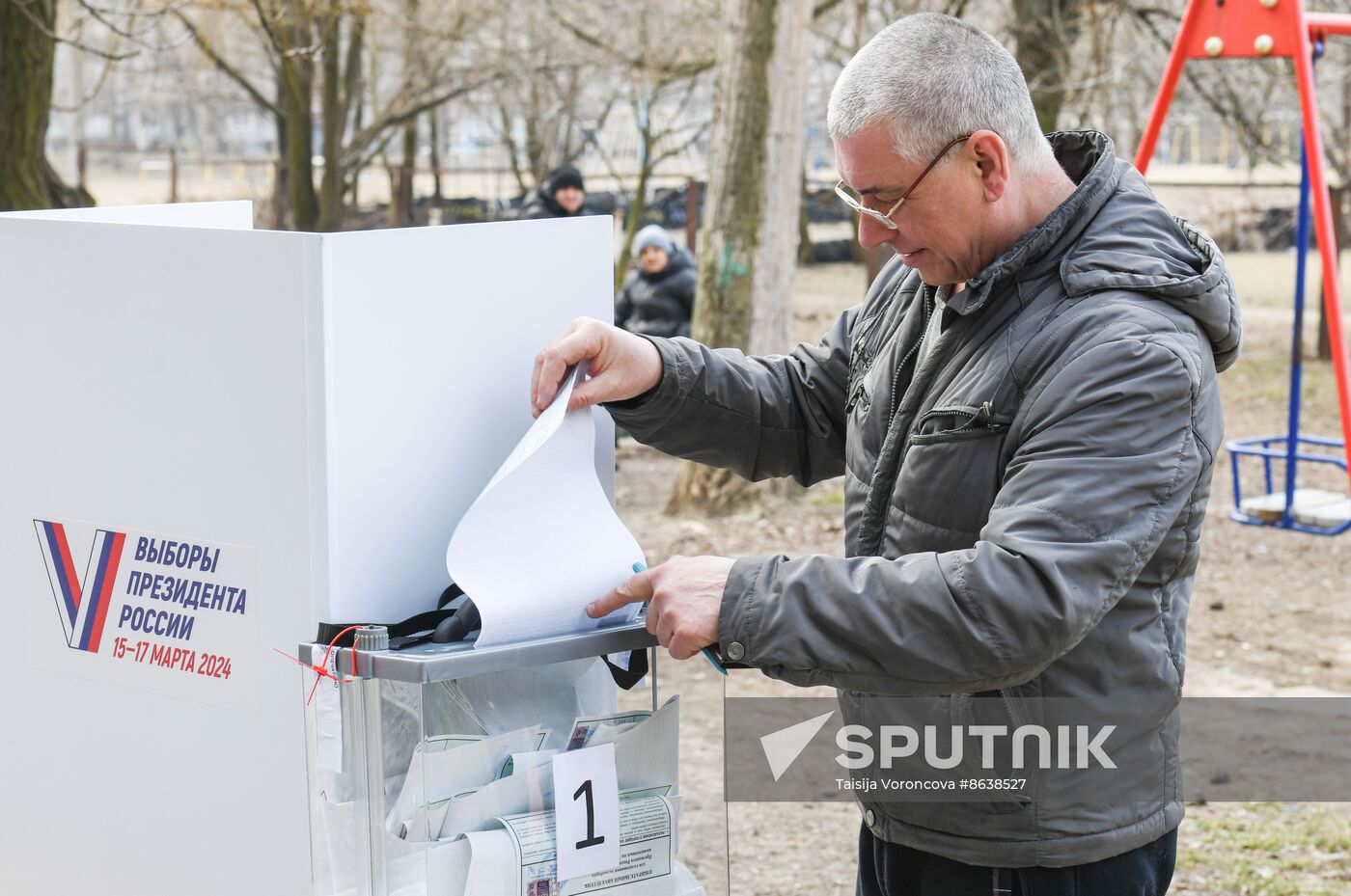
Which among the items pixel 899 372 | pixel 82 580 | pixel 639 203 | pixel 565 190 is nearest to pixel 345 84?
pixel 639 203

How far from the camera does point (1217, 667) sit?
5.22 meters

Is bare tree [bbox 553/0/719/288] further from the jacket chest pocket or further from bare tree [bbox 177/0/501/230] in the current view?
the jacket chest pocket

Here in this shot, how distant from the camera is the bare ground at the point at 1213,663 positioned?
352 cm

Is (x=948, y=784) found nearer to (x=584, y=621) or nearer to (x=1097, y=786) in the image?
(x=1097, y=786)

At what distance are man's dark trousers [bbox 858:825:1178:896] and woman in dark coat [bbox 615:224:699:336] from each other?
257 inches

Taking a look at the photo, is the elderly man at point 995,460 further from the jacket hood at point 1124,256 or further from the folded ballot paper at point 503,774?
the folded ballot paper at point 503,774

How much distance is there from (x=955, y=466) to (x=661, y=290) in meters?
6.81

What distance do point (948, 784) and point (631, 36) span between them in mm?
13204

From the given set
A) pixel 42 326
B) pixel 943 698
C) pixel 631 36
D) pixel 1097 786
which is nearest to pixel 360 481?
pixel 42 326

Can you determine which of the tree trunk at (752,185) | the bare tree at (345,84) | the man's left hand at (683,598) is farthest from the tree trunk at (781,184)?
the bare tree at (345,84)

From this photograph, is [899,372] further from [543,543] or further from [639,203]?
[639,203]

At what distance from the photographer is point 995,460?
1704 millimetres

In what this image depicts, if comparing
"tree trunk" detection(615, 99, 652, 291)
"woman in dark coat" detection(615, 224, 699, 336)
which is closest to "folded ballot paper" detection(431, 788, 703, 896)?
"woman in dark coat" detection(615, 224, 699, 336)

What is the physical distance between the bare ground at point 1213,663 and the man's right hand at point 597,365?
477 mm
